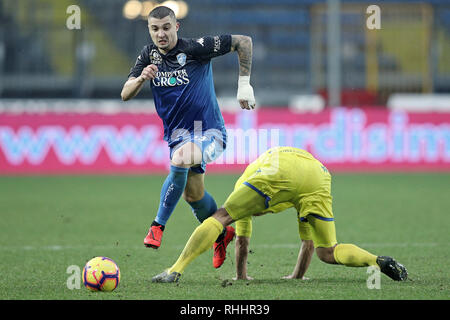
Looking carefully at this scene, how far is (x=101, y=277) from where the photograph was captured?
5301 millimetres

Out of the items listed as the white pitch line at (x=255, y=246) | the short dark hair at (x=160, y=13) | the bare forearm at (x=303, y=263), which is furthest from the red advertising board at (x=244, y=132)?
the bare forearm at (x=303, y=263)

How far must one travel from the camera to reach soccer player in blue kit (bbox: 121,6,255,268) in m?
6.07

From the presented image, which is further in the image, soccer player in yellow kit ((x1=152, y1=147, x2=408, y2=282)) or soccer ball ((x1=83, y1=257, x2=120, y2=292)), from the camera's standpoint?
soccer player in yellow kit ((x1=152, y1=147, x2=408, y2=282))

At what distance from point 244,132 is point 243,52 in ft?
31.9

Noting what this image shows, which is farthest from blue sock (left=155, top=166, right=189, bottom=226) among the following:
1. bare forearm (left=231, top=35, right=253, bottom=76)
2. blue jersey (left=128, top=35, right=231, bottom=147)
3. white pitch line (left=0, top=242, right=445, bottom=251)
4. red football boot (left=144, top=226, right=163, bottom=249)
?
white pitch line (left=0, top=242, right=445, bottom=251)

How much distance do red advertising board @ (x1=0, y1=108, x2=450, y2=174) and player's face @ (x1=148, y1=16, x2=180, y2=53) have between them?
982 cm

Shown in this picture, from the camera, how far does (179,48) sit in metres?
6.33

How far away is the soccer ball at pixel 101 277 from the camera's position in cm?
530

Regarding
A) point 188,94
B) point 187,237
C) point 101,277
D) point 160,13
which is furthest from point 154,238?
point 187,237

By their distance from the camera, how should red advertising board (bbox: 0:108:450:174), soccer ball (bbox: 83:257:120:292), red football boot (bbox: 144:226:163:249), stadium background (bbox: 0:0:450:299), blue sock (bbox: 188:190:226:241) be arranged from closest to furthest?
soccer ball (bbox: 83:257:120:292) < red football boot (bbox: 144:226:163:249) < blue sock (bbox: 188:190:226:241) < stadium background (bbox: 0:0:450:299) < red advertising board (bbox: 0:108:450:174)

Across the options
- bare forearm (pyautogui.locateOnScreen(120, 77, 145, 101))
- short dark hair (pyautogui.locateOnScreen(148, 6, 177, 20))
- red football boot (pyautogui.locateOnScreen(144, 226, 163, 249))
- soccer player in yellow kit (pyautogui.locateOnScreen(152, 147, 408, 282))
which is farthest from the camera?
short dark hair (pyautogui.locateOnScreen(148, 6, 177, 20))

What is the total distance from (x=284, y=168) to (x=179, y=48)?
1442mm

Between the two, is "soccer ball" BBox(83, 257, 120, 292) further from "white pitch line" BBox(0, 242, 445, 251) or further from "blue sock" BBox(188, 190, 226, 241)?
"white pitch line" BBox(0, 242, 445, 251)

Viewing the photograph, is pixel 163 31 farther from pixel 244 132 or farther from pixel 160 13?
pixel 244 132
